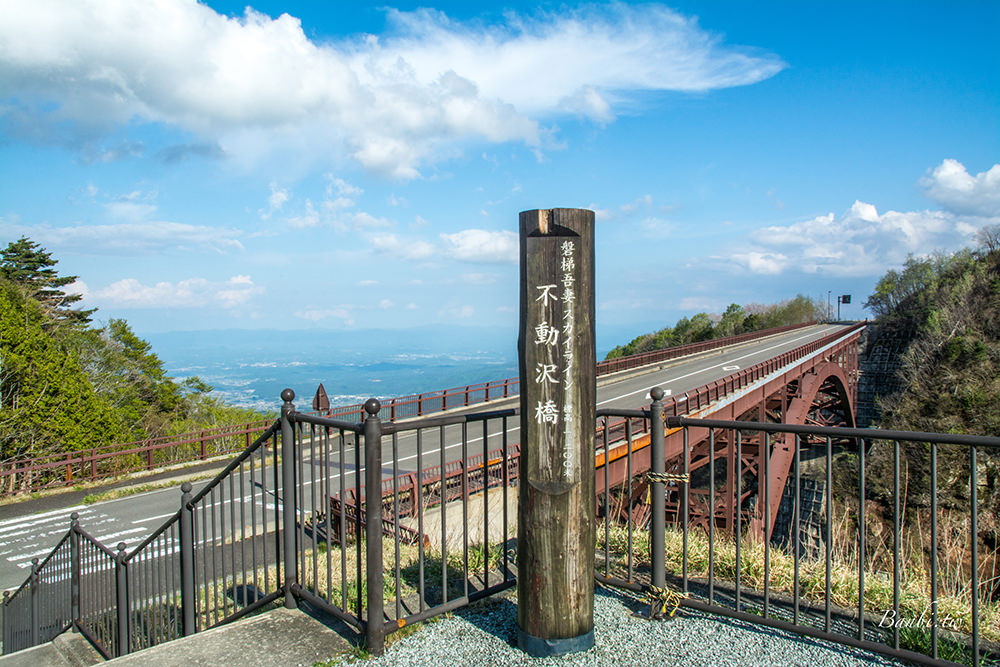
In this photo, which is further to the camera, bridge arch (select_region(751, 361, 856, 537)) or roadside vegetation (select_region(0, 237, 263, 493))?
roadside vegetation (select_region(0, 237, 263, 493))

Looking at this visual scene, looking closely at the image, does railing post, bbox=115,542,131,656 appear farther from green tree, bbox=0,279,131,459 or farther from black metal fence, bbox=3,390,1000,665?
green tree, bbox=0,279,131,459

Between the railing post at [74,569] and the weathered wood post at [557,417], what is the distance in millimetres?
5482

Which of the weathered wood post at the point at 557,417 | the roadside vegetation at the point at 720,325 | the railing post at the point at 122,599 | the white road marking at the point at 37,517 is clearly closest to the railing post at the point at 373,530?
the weathered wood post at the point at 557,417

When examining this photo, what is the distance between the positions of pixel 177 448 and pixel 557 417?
28225mm

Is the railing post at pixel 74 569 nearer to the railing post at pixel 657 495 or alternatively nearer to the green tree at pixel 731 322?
the railing post at pixel 657 495

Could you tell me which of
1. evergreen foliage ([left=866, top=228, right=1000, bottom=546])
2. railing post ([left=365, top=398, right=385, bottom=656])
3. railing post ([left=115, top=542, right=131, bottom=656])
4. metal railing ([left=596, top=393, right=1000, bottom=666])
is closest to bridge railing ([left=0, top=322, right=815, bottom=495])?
railing post ([left=115, top=542, right=131, bottom=656])

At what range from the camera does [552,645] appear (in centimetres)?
329

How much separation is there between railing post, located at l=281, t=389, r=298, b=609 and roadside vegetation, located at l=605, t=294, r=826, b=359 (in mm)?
80583

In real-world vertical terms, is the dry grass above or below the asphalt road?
above

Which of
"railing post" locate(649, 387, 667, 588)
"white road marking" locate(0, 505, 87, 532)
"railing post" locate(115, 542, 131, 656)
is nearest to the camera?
"railing post" locate(649, 387, 667, 588)

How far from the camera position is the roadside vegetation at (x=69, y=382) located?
22.1 metres

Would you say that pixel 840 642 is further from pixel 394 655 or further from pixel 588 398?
pixel 394 655

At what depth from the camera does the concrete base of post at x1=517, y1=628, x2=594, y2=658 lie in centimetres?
330

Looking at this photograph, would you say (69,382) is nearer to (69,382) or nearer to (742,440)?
(69,382)
